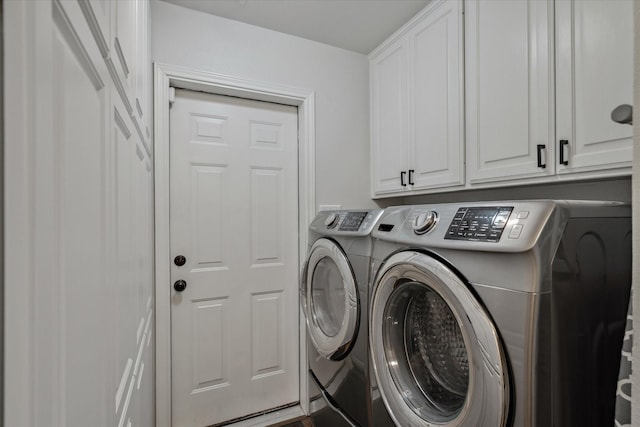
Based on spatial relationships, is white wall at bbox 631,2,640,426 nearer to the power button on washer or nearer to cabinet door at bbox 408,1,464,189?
the power button on washer

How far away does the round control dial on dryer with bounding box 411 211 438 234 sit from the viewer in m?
1.00

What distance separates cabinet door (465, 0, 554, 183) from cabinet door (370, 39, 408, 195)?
443 millimetres

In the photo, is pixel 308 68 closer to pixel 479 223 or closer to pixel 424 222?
pixel 424 222

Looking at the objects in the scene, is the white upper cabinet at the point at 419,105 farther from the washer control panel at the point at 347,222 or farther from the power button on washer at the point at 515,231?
the power button on washer at the point at 515,231

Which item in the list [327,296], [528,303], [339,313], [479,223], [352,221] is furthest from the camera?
[327,296]

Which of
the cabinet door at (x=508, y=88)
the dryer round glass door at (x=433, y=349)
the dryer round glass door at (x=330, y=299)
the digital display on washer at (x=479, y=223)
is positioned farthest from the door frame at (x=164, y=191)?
the digital display on washer at (x=479, y=223)

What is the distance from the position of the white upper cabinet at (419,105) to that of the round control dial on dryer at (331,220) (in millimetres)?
528

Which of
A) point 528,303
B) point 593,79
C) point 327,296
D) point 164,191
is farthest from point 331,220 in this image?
point 593,79

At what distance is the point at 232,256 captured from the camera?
1867 mm

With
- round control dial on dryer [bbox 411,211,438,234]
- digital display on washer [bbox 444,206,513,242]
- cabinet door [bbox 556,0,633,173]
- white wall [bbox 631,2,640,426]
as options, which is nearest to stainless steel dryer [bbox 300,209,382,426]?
round control dial on dryer [bbox 411,211,438,234]

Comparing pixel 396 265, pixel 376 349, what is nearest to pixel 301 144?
pixel 396 265

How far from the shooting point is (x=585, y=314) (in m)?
0.77

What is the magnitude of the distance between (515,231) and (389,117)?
4.56ft

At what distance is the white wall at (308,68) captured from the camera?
1.66m
